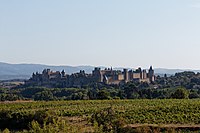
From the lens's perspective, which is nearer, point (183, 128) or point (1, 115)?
point (183, 128)

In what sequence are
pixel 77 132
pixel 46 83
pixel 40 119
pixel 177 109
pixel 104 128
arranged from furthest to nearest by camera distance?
pixel 46 83 < pixel 177 109 < pixel 40 119 < pixel 104 128 < pixel 77 132

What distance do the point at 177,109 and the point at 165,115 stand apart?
3.52 meters

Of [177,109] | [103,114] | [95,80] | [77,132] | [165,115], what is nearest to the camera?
[77,132]

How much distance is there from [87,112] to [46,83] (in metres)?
142

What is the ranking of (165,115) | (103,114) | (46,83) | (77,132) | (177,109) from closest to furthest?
1. (77,132)
2. (103,114)
3. (165,115)
4. (177,109)
5. (46,83)

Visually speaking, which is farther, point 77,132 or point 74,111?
point 74,111

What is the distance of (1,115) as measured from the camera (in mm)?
48188

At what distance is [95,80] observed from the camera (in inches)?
6841

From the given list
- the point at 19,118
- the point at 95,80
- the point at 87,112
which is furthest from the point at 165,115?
the point at 95,80

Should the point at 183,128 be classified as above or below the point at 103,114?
below

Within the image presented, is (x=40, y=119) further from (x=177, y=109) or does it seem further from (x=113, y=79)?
(x=113, y=79)

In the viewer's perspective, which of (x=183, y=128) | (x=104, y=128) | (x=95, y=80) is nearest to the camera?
(x=104, y=128)

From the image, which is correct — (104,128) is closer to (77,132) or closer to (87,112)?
(77,132)

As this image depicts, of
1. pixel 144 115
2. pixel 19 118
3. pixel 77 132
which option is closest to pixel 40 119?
pixel 19 118
